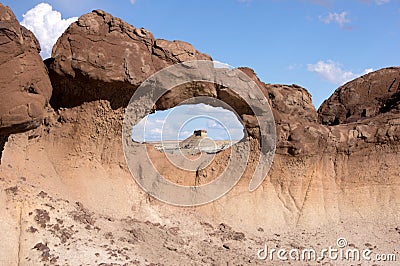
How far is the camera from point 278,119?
10023 millimetres

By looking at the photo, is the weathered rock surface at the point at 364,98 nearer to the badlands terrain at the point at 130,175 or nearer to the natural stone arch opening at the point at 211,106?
the badlands terrain at the point at 130,175

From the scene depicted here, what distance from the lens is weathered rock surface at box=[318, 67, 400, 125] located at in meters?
13.0

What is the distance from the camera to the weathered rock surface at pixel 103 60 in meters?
7.49

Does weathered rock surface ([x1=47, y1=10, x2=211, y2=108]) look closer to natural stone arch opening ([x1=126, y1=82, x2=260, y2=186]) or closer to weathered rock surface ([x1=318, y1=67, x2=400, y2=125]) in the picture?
natural stone arch opening ([x1=126, y1=82, x2=260, y2=186])

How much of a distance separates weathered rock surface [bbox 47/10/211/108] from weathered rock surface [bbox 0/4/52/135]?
1132mm

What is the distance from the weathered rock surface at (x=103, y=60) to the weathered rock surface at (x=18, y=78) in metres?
1.13

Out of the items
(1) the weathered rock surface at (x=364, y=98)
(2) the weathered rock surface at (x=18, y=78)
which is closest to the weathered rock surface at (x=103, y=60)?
(2) the weathered rock surface at (x=18, y=78)

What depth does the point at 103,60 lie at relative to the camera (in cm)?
762

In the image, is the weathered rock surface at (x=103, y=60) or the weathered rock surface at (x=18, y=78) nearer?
the weathered rock surface at (x=18, y=78)

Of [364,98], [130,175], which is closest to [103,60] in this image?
[130,175]

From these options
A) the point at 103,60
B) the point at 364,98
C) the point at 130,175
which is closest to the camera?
the point at 103,60

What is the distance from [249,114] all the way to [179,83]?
1972mm

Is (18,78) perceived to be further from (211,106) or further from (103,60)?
(211,106)

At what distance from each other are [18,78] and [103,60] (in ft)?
6.46
